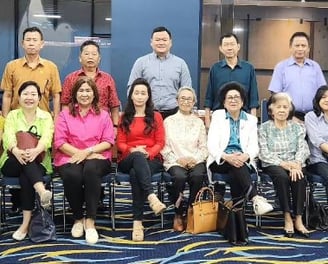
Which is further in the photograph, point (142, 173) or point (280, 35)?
point (280, 35)

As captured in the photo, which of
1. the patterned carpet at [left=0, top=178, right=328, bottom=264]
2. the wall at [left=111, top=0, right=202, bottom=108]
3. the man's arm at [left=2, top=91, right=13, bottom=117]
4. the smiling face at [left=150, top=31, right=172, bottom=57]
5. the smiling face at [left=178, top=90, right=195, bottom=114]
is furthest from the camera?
the wall at [left=111, top=0, right=202, bottom=108]

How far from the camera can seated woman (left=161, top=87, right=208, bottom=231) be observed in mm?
4527

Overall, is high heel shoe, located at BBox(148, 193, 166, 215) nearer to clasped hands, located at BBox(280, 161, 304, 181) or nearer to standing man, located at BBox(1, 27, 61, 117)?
clasped hands, located at BBox(280, 161, 304, 181)

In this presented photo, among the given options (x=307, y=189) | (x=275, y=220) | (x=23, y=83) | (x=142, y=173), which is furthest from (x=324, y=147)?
(x=23, y=83)

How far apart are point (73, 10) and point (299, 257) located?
20.6ft

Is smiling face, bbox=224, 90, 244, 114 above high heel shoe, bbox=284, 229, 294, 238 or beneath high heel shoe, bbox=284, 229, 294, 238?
above

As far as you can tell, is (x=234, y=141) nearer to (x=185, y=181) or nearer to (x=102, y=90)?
(x=185, y=181)

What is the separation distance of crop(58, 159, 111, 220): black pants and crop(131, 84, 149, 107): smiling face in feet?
2.13

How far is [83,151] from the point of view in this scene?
4.42m

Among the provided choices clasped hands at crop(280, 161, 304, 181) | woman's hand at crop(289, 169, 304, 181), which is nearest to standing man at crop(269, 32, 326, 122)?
clasped hands at crop(280, 161, 304, 181)

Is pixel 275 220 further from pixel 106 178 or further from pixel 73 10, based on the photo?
pixel 73 10

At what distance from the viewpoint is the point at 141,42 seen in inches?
268

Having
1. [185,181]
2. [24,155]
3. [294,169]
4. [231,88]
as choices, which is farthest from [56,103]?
[294,169]

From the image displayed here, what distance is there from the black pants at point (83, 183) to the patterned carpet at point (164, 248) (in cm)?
27
